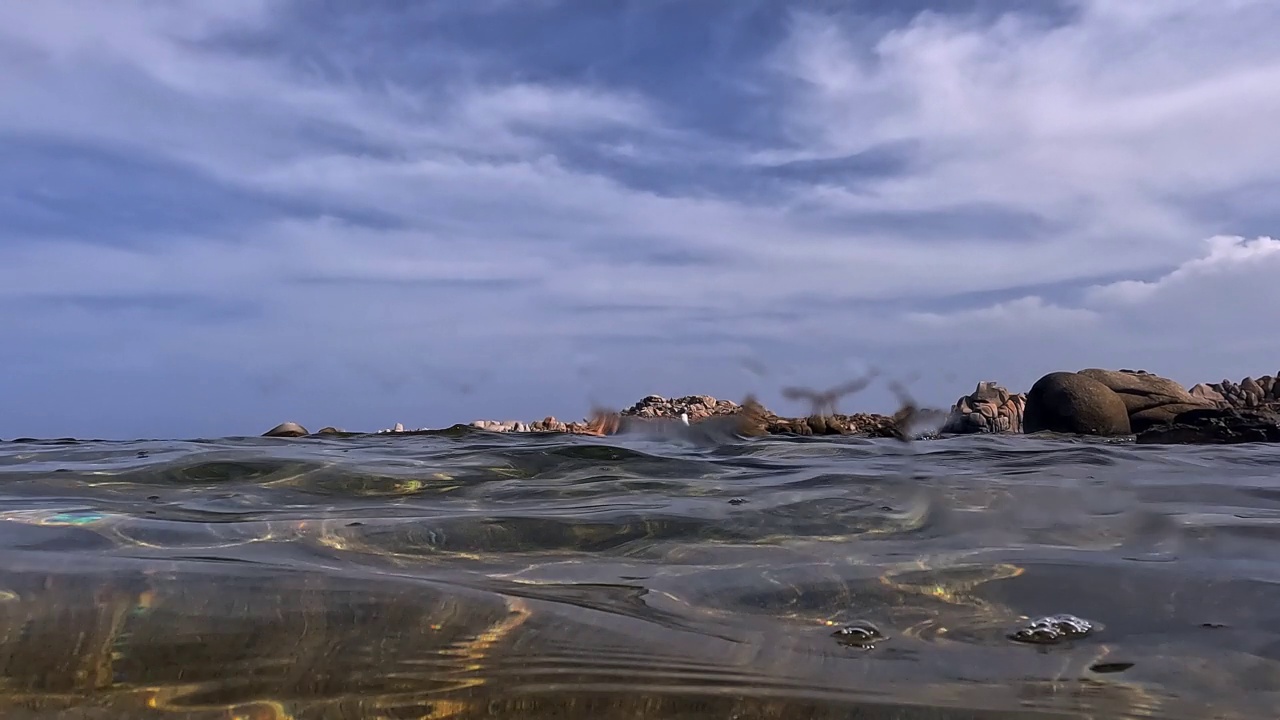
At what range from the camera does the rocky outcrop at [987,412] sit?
14.1 meters

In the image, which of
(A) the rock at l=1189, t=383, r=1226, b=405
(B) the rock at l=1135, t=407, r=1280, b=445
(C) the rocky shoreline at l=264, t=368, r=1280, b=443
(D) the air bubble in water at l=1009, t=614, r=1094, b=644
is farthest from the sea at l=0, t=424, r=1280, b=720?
(A) the rock at l=1189, t=383, r=1226, b=405

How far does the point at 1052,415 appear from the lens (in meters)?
13.2

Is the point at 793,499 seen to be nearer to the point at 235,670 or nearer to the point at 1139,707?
the point at 1139,707

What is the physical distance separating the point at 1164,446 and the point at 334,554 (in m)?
8.45

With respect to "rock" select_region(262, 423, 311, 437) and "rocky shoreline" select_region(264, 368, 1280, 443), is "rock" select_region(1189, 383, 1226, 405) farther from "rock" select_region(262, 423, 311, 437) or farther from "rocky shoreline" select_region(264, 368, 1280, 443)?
"rock" select_region(262, 423, 311, 437)

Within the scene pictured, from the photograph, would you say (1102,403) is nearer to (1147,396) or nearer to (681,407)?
(1147,396)

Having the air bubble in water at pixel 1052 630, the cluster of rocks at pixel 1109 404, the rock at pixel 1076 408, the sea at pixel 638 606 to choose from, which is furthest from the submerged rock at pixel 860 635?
the rock at pixel 1076 408

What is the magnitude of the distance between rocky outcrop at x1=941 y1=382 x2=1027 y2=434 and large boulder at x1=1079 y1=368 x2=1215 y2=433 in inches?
51.5

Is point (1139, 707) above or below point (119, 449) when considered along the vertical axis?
below

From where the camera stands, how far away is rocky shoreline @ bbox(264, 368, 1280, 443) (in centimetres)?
1151

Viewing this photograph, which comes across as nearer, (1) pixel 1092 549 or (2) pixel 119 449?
(1) pixel 1092 549

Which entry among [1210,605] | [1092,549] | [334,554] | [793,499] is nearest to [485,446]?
[793,499]

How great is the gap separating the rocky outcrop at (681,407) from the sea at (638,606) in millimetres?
10928

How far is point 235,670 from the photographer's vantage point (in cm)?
158
